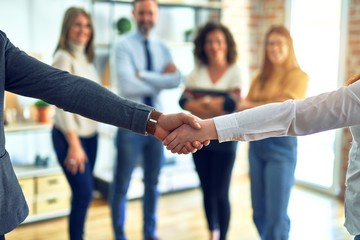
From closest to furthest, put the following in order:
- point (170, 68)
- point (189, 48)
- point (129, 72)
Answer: point (129, 72) < point (170, 68) < point (189, 48)

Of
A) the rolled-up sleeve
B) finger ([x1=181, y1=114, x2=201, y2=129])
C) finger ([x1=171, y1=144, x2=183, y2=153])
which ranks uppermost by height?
the rolled-up sleeve

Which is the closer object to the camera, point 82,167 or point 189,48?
point 82,167

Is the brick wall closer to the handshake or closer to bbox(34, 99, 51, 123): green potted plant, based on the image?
bbox(34, 99, 51, 123): green potted plant

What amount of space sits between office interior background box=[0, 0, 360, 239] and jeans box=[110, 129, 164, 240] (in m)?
0.88

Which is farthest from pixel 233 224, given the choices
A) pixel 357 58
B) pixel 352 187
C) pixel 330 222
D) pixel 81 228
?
pixel 352 187

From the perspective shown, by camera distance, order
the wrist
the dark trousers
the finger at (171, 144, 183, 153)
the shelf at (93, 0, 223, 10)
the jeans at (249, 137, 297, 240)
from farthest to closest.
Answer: the shelf at (93, 0, 223, 10)
the dark trousers
the jeans at (249, 137, 297, 240)
the finger at (171, 144, 183, 153)
the wrist

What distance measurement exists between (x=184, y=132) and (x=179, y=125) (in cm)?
3

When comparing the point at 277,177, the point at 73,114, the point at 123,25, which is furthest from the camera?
the point at 123,25

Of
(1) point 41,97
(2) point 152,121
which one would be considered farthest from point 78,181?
(1) point 41,97

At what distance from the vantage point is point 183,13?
4652mm

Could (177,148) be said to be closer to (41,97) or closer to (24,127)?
(41,97)

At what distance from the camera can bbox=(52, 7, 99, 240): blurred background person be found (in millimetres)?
2604

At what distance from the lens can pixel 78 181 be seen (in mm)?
2635

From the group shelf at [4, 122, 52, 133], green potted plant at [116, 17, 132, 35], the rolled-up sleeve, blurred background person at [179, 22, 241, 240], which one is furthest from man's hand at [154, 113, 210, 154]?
green potted plant at [116, 17, 132, 35]
